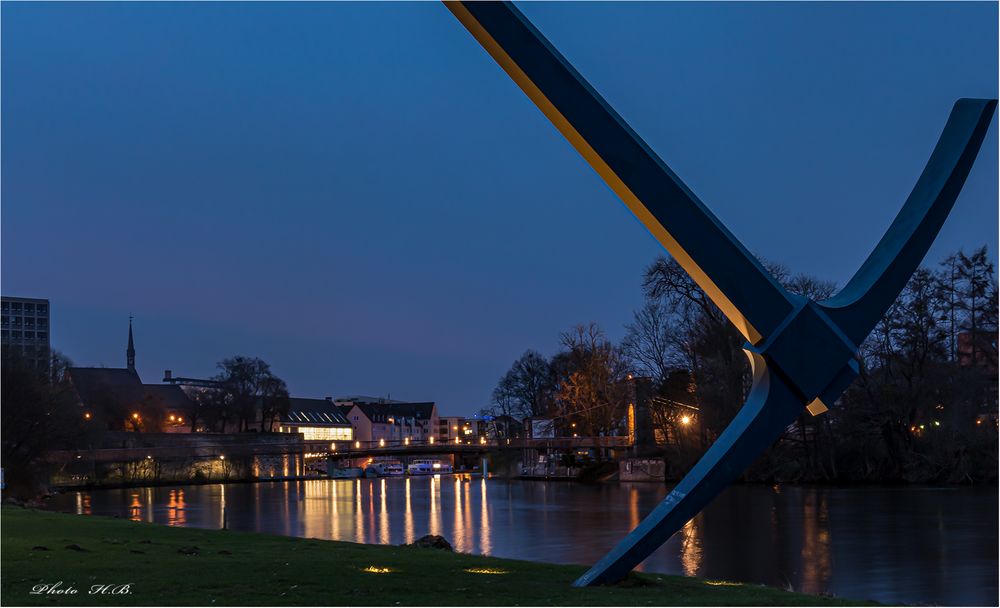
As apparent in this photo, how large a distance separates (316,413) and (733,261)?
469 feet

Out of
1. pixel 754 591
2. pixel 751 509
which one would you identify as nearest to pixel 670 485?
pixel 751 509

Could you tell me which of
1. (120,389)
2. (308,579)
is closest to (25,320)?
(120,389)

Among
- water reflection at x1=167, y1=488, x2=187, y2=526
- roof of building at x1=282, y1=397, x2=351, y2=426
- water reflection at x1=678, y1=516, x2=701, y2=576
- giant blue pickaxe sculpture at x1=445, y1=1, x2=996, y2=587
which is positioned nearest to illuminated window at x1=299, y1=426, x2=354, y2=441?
roof of building at x1=282, y1=397, x2=351, y2=426

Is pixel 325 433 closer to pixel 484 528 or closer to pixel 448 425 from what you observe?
pixel 448 425

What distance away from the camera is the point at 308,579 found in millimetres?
11930

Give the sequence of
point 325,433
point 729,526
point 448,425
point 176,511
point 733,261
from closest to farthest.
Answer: point 733,261
point 729,526
point 176,511
point 325,433
point 448,425

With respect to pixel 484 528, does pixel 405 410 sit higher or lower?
higher

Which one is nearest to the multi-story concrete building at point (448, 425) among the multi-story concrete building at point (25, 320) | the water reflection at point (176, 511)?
the multi-story concrete building at point (25, 320)

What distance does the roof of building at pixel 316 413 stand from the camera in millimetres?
145375

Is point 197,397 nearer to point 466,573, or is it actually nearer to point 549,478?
point 549,478

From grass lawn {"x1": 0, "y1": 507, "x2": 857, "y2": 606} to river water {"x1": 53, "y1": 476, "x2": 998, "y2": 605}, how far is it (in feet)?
19.1

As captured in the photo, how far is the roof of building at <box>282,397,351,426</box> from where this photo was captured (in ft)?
477

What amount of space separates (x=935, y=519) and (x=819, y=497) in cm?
1179

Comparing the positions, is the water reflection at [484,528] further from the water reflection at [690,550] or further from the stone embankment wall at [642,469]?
the stone embankment wall at [642,469]
